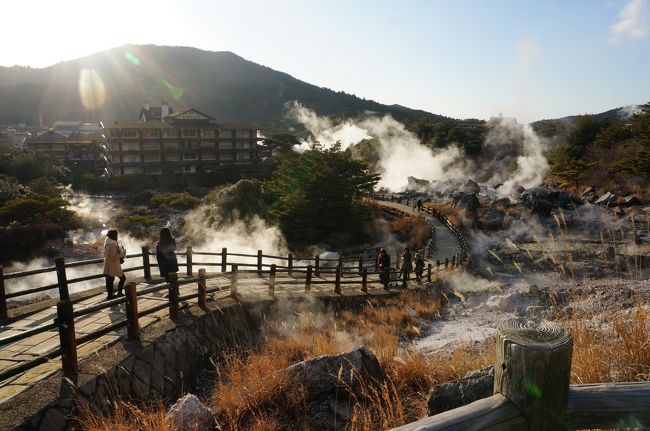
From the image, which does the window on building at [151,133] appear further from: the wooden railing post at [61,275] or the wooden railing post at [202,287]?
the wooden railing post at [202,287]

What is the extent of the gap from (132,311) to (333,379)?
3250 millimetres

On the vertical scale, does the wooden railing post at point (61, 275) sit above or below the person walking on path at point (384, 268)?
above

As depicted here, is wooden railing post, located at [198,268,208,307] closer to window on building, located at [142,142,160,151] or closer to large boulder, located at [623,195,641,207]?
large boulder, located at [623,195,641,207]

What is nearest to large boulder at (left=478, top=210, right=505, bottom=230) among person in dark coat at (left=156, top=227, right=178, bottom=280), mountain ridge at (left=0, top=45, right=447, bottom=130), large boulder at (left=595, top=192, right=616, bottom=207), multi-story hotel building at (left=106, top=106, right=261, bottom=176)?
large boulder at (left=595, top=192, right=616, bottom=207)

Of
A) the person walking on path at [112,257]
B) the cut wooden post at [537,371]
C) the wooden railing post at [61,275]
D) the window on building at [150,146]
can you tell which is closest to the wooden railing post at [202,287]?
the person walking on path at [112,257]

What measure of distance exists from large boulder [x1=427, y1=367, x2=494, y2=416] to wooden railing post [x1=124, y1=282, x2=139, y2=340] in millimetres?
4342

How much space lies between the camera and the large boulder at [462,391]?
3.40 metres

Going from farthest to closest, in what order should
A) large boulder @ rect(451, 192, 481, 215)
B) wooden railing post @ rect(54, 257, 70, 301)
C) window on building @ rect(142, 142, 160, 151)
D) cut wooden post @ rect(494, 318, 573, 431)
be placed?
1. window on building @ rect(142, 142, 160, 151)
2. large boulder @ rect(451, 192, 481, 215)
3. wooden railing post @ rect(54, 257, 70, 301)
4. cut wooden post @ rect(494, 318, 573, 431)

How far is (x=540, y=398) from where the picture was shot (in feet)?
5.25

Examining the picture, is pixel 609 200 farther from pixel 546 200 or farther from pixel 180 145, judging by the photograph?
pixel 180 145

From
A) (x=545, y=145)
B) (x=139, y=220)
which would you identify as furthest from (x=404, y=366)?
(x=545, y=145)

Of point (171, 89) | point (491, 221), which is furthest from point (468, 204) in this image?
point (171, 89)

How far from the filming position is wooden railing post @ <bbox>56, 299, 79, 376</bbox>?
15.5 feet

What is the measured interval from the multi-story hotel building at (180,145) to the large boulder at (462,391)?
53.2 meters
